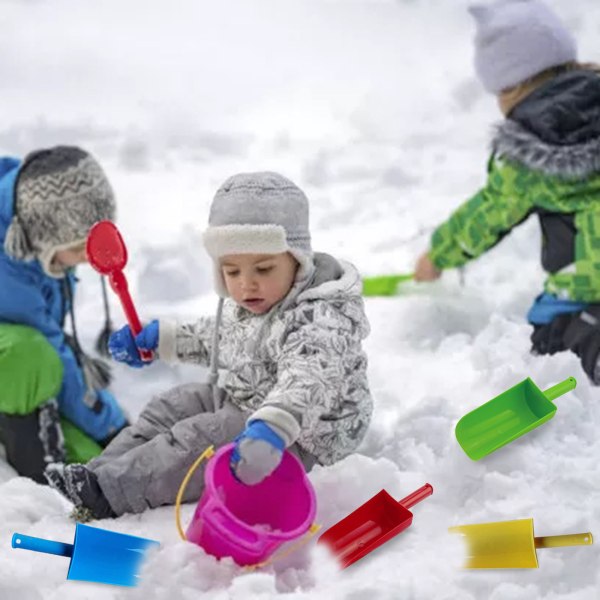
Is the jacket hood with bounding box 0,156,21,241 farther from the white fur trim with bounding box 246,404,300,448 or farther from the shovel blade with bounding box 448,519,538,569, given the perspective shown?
the shovel blade with bounding box 448,519,538,569

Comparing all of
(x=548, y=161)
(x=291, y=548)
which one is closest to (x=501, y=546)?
(x=291, y=548)

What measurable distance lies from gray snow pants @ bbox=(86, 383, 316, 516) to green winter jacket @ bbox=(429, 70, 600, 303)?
2.90 feet

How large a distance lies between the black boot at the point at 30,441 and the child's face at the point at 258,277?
26.3 inches

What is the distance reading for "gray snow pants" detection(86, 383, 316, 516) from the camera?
127 cm

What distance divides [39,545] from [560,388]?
86 centimetres

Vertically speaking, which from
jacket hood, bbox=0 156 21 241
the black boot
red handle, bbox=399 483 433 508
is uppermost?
jacket hood, bbox=0 156 21 241

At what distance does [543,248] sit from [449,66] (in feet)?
6.63

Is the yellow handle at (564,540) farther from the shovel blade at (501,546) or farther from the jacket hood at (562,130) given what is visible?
the jacket hood at (562,130)

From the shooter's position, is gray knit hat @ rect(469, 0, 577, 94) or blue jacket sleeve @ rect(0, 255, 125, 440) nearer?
blue jacket sleeve @ rect(0, 255, 125, 440)

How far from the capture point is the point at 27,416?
5.80 feet

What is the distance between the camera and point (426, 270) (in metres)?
2.22

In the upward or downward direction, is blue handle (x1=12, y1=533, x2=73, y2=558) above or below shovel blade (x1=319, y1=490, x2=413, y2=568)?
above

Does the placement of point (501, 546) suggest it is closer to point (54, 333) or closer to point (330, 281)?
point (330, 281)

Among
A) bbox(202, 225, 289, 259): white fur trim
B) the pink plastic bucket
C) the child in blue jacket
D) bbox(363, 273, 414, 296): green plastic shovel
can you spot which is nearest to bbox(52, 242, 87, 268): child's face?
the child in blue jacket
